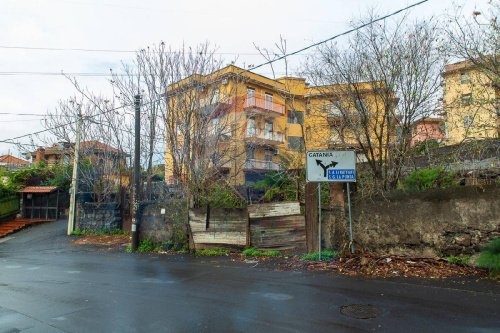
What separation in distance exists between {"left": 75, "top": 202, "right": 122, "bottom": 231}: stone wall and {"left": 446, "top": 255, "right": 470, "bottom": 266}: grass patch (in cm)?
1822

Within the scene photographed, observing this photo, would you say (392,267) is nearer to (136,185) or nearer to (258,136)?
(136,185)

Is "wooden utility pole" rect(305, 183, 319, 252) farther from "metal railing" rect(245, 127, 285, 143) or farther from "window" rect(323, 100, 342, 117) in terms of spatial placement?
"metal railing" rect(245, 127, 285, 143)

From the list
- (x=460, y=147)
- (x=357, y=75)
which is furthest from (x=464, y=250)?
(x=357, y=75)

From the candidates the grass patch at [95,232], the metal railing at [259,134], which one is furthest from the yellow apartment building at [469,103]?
the grass patch at [95,232]

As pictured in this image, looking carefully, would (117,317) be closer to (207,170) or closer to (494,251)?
(494,251)

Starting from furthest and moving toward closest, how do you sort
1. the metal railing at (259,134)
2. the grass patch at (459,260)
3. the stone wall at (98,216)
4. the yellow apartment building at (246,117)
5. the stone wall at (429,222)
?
the stone wall at (98,216) < the metal railing at (259,134) < the yellow apartment building at (246,117) < the grass patch at (459,260) < the stone wall at (429,222)

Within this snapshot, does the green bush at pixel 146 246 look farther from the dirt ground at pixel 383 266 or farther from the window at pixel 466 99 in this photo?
the window at pixel 466 99

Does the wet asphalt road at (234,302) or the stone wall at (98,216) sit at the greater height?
the stone wall at (98,216)

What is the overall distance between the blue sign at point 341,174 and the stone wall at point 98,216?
623 inches

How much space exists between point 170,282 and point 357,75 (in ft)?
24.3

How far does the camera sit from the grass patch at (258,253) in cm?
1115

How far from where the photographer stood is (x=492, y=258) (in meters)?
7.20

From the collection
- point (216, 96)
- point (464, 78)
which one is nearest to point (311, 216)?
point (464, 78)

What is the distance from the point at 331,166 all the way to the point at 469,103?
3524 millimetres
